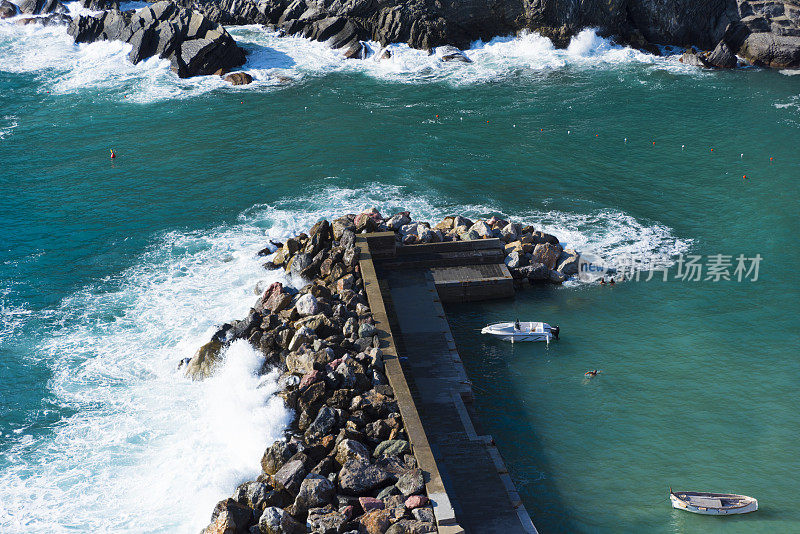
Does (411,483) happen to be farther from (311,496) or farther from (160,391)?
(160,391)

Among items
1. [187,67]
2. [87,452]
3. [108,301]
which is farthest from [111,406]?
[187,67]

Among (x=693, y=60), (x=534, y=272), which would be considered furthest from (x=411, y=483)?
(x=693, y=60)

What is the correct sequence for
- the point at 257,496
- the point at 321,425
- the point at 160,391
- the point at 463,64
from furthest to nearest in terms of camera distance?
the point at 463,64 → the point at 160,391 → the point at 321,425 → the point at 257,496

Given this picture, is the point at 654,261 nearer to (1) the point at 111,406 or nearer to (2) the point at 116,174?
(1) the point at 111,406

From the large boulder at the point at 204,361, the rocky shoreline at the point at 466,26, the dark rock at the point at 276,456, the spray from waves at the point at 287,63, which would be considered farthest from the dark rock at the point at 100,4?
the dark rock at the point at 276,456

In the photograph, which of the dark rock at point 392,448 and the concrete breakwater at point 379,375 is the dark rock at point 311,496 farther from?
the dark rock at point 392,448

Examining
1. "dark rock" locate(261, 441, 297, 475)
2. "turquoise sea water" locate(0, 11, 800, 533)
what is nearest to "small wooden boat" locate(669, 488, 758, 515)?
"turquoise sea water" locate(0, 11, 800, 533)

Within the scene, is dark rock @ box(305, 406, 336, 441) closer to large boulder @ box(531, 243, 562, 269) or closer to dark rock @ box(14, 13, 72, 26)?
large boulder @ box(531, 243, 562, 269)
